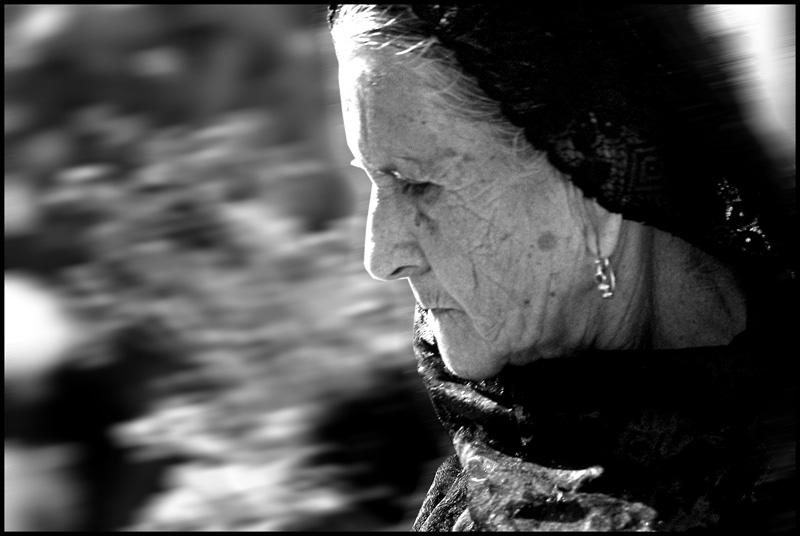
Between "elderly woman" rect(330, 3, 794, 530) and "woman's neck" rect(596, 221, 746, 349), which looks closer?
"elderly woman" rect(330, 3, 794, 530)

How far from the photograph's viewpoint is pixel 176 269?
4.59ft

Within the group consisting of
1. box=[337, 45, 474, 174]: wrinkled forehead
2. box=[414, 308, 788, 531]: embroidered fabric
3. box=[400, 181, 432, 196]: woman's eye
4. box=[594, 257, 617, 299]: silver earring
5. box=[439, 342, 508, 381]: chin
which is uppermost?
box=[337, 45, 474, 174]: wrinkled forehead

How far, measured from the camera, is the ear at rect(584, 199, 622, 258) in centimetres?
138

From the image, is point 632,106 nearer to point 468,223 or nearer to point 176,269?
point 468,223

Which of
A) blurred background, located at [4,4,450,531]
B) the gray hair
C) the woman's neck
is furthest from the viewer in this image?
the woman's neck

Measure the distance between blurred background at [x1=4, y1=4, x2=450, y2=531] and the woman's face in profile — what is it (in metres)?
0.08

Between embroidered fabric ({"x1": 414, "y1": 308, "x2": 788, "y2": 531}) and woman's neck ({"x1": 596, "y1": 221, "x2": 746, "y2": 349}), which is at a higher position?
woman's neck ({"x1": 596, "y1": 221, "x2": 746, "y2": 349})

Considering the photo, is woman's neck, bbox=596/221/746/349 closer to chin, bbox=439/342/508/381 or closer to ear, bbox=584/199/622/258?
ear, bbox=584/199/622/258

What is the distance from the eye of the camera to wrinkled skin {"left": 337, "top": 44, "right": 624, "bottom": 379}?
1338 millimetres

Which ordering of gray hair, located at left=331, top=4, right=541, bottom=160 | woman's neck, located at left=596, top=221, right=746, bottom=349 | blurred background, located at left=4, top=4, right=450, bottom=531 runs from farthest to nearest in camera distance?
1. woman's neck, located at left=596, top=221, right=746, bottom=349
2. gray hair, located at left=331, top=4, right=541, bottom=160
3. blurred background, located at left=4, top=4, right=450, bottom=531

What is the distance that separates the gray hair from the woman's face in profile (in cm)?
1

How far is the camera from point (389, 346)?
169cm

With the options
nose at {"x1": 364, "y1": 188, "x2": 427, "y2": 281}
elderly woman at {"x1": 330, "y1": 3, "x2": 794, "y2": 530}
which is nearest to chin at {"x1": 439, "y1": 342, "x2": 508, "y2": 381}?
elderly woman at {"x1": 330, "y1": 3, "x2": 794, "y2": 530}

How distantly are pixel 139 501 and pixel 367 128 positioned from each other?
0.59 meters
